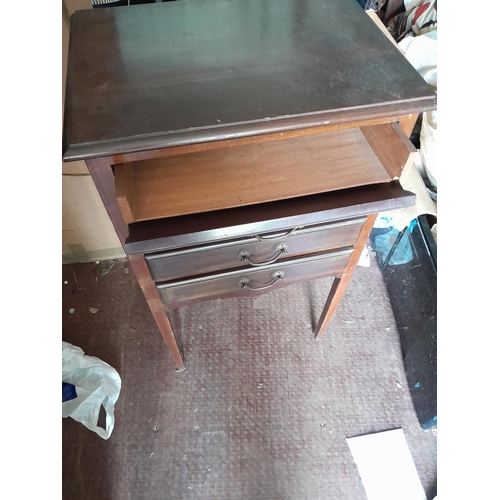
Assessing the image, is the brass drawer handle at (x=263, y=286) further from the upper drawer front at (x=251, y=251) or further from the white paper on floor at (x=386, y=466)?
the white paper on floor at (x=386, y=466)

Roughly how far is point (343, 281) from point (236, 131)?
533 millimetres

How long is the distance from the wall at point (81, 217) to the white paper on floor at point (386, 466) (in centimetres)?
101

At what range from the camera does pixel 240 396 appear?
117cm

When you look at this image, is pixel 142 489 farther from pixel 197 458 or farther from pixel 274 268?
pixel 274 268

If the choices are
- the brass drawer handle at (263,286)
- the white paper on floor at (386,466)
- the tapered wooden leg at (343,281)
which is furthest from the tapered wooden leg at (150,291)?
the white paper on floor at (386,466)

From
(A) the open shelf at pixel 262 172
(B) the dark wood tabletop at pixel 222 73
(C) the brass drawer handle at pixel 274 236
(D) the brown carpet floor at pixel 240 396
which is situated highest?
(B) the dark wood tabletop at pixel 222 73

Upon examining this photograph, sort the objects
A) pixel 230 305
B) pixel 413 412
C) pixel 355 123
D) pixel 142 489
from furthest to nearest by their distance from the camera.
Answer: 1. pixel 230 305
2. pixel 413 412
3. pixel 142 489
4. pixel 355 123

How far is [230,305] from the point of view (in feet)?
4.41

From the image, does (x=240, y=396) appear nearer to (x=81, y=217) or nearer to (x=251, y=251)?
(x=251, y=251)

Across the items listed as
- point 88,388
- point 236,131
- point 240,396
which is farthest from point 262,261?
point 88,388

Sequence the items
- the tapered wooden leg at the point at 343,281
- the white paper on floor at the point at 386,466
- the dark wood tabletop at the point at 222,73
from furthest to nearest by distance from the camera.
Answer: the white paper on floor at the point at 386,466, the tapered wooden leg at the point at 343,281, the dark wood tabletop at the point at 222,73

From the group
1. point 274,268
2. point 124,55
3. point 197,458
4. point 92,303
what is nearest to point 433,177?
point 274,268

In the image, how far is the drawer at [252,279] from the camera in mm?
809
